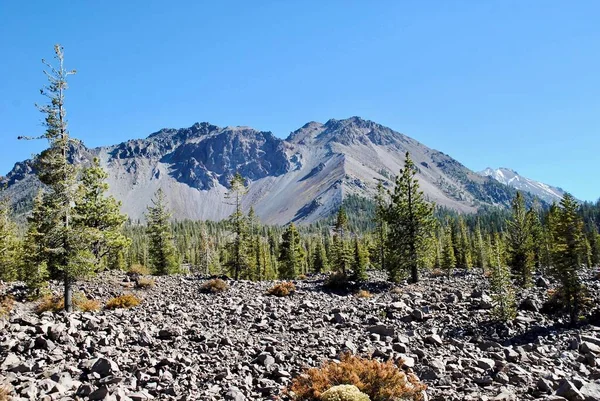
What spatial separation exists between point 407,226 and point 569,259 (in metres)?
15.9

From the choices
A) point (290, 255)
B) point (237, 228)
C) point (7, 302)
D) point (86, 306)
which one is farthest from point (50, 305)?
point (290, 255)

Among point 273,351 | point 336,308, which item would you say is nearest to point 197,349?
point 273,351

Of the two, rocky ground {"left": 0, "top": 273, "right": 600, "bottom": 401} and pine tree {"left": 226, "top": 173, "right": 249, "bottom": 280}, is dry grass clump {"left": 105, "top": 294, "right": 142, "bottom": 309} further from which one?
pine tree {"left": 226, "top": 173, "right": 249, "bottom": 280}

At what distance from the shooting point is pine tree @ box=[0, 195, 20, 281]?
32.4 meters

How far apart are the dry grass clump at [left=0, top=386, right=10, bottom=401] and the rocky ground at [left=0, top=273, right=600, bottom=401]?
0.23 m

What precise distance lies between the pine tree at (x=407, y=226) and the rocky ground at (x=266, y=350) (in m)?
12.5

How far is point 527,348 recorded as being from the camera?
610 inches

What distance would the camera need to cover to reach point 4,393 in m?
9.28

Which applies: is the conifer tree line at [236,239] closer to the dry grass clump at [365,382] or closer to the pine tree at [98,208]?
the pine tree at [98,208]

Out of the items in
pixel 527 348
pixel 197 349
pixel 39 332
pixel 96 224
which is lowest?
pixel 527 348

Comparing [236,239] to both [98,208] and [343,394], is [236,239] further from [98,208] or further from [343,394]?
[343,394]

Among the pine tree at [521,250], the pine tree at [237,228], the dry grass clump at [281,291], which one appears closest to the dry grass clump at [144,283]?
the dry grass clump at [281,291]

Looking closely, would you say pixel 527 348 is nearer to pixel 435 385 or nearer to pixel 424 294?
pixel 435 385

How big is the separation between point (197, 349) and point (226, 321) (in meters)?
4.64
